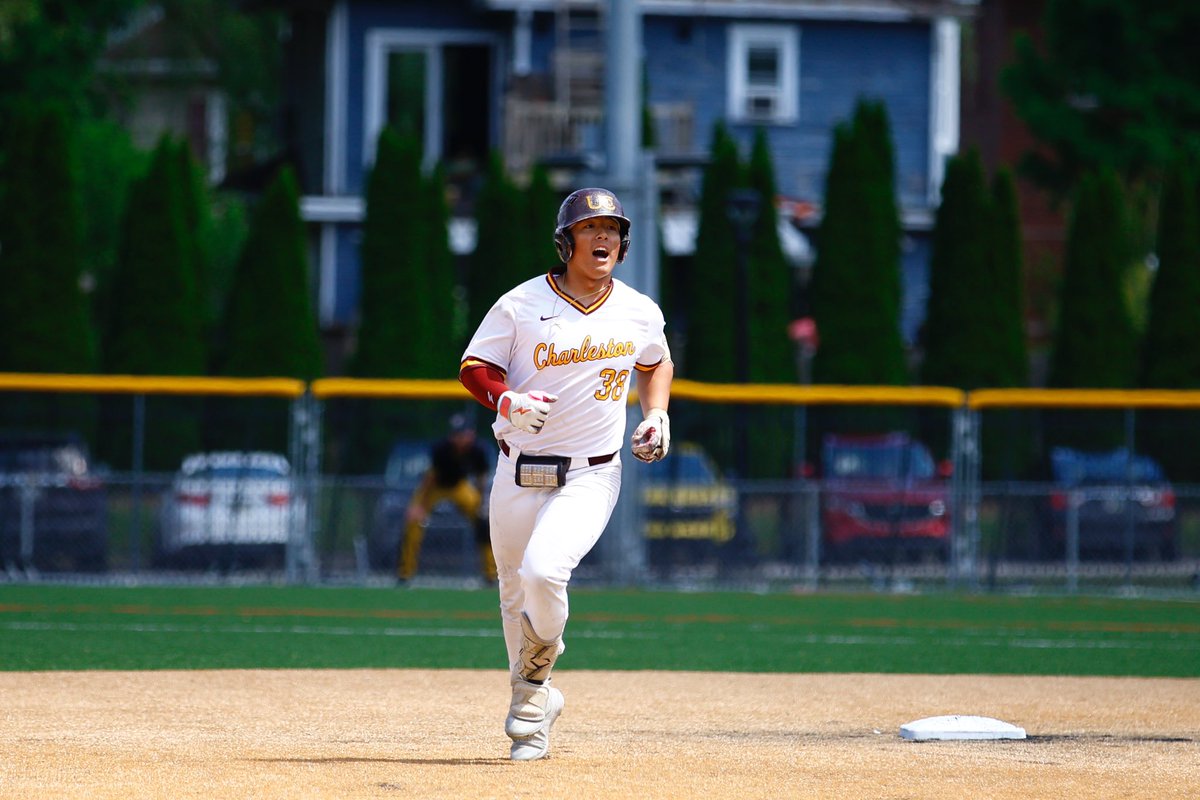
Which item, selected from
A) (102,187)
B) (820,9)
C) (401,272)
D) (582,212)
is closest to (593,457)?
(582,212)

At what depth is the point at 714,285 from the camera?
32156 millimetres

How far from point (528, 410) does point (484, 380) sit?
1.50ft

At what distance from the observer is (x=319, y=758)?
8.11 meters

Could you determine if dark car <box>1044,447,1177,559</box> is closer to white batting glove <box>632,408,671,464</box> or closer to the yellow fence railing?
the yellow fence railing

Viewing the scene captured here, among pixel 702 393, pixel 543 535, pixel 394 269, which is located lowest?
pixel 702 393

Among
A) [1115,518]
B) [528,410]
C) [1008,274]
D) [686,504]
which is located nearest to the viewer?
[528,410]

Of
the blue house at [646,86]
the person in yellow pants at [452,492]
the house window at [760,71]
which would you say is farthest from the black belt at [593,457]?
the house window at [760,71]

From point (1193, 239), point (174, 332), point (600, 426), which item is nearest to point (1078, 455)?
point (1193, 239)

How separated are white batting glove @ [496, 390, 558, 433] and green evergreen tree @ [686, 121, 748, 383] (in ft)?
78.0

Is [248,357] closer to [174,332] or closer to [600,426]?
[174,332]

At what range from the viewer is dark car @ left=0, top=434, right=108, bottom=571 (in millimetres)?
21172

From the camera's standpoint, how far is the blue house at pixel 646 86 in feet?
122

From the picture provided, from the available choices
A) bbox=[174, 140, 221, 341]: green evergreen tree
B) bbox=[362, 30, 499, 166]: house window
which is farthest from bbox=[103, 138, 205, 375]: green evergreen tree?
bbox=[362, 30, 499, 166]: house window

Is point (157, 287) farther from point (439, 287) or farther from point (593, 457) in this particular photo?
point (593, 457)
